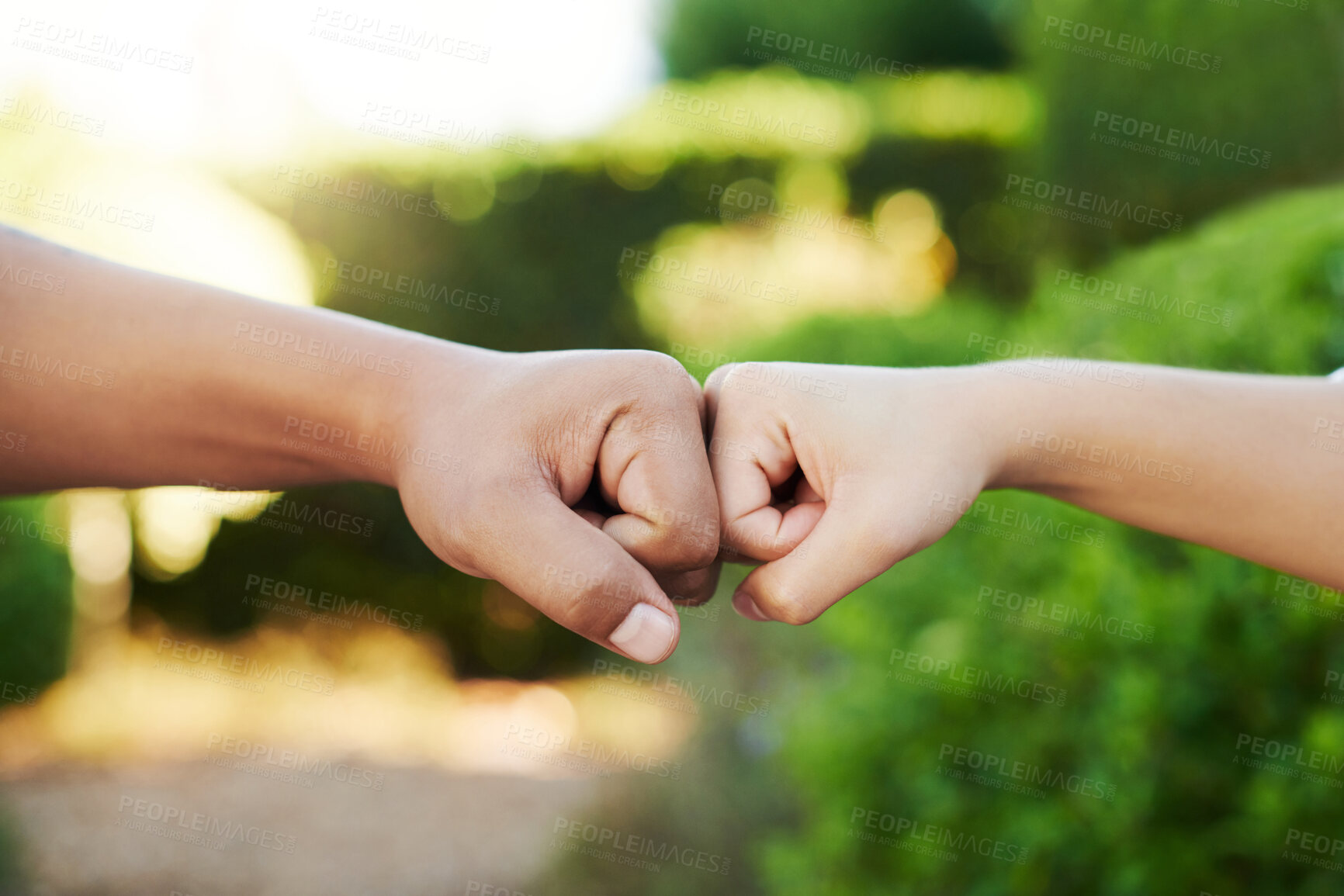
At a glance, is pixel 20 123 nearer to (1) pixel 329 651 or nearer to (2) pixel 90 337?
(1) pixel 329 651

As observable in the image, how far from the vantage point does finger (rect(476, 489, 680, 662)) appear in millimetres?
1317

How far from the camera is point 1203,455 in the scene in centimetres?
160

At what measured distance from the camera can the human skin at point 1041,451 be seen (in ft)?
5.09

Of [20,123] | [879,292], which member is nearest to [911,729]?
[879,292]

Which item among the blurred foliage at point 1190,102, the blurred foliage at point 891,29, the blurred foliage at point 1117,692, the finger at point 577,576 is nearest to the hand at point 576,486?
the finger at point 577,576

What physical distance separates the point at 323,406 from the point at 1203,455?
1560mm

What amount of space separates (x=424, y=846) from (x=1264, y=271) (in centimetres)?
461

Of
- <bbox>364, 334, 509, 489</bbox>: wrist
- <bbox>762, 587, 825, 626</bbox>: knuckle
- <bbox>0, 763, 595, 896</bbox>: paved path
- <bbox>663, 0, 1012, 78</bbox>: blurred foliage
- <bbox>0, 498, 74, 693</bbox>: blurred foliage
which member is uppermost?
<bbox>364, 334, 509, 489</bbox>: wrist

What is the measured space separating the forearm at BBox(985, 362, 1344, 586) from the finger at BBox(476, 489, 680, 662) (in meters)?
0.71

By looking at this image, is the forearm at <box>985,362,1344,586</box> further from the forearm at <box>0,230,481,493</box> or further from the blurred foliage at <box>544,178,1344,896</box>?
the forearm at <box>0,230,481,493</box>

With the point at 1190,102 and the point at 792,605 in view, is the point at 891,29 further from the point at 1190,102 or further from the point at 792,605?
the point at 792,605

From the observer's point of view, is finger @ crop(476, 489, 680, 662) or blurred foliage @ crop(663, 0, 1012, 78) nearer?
finger @ crop(476, 489, 680, 662)

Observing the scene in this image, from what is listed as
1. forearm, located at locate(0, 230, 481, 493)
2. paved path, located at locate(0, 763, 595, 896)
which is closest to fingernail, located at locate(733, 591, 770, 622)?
forearm, located at locate(0, 230, 481, 493)

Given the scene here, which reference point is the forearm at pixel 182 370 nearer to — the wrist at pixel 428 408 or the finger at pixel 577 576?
the wrist at pixel 428 408
